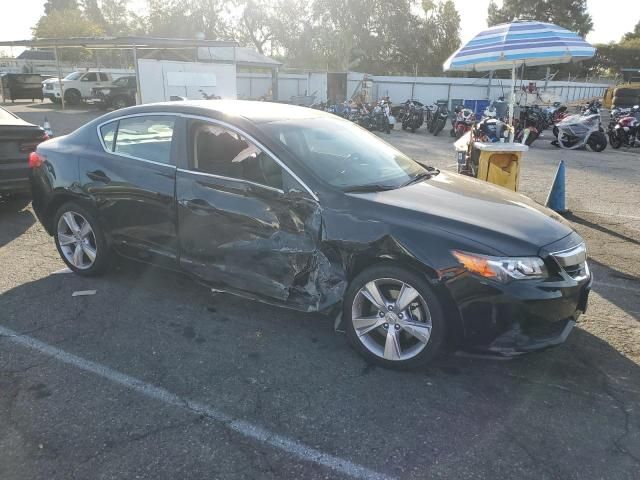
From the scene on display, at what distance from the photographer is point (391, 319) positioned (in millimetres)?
3252

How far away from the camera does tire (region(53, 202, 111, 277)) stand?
4566 mm

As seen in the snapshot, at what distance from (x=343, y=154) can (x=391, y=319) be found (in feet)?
4.47

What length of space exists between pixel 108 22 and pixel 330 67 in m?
39.2

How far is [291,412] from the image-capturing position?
2893mm

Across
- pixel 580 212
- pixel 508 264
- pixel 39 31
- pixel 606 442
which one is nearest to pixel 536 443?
pixel 606 442

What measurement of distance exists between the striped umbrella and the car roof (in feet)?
11.2

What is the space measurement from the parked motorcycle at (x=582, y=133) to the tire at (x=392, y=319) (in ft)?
43.9

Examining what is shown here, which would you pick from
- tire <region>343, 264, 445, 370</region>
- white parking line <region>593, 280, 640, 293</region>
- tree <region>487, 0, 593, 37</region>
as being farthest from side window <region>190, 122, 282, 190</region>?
tree <region>487, 0, 593, 37</region>

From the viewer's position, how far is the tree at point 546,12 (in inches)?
2259

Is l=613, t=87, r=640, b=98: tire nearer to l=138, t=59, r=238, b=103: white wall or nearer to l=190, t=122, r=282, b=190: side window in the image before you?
l=138, t=59, r=238, b=103: white wall

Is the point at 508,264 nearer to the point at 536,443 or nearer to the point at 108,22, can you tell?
the point at 536,443

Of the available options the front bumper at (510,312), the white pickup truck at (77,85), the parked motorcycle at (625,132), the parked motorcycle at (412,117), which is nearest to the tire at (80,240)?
the front bumper at (510,312)

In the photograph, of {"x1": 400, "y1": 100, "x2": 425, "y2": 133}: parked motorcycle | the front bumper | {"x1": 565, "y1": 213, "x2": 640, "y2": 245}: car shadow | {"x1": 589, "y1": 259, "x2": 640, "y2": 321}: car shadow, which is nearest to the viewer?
the front bumper

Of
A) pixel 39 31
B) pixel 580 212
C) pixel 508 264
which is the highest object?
pixel 39 31
